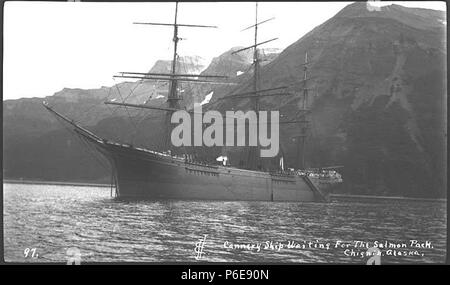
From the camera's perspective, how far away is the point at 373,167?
20531mm

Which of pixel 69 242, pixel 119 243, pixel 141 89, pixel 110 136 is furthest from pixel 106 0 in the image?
pixel 110 136

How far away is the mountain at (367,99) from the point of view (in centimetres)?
998

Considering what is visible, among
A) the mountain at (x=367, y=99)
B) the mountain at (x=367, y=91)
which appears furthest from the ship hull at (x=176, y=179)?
the mountain at (x=367, y=91)

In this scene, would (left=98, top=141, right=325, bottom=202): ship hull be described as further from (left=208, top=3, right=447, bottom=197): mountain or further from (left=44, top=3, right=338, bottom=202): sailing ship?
(left=208, top=3, right=447, bottom=197): mountain

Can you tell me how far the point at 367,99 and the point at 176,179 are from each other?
22760 mm

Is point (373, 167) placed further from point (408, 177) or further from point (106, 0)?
point (106, 0)

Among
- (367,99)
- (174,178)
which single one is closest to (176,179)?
(174,178)

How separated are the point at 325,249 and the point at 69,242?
19.0 feet

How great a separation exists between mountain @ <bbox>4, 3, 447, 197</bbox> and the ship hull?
45.6ft

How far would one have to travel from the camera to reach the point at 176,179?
40875 mm

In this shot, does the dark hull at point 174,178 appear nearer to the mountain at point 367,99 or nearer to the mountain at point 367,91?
the mountain at point 367,99

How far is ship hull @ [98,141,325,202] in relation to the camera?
40.2m

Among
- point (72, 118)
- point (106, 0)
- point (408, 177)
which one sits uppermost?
point (106, 0)

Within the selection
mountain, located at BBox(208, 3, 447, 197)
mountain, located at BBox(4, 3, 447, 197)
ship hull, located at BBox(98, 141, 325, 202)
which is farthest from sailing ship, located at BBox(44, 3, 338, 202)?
mountain, located at BBox(208, 3, 447, 197)
